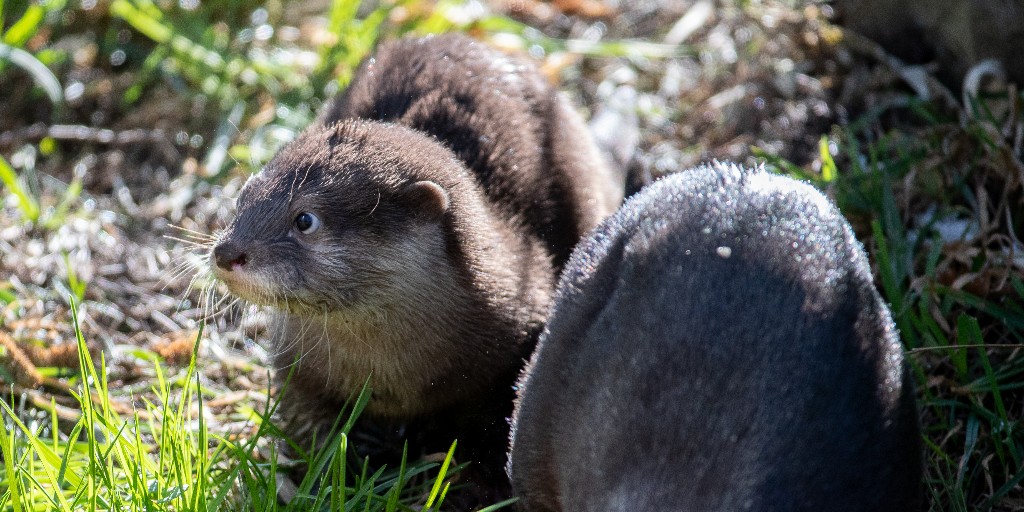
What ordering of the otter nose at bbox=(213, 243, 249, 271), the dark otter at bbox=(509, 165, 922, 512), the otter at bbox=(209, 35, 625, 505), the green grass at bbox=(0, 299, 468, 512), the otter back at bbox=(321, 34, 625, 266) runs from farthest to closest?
A: the otter back at bbox=(321, 34, 625, 266) < the otter at bbox=(209, 35, 625, 505) < the otter nose at bbox=(213, 243, 249, 271) < the green grass at bbox=(0, 299, 468, 512) < the dark otter at bbox=(509, 165, 922, 512)

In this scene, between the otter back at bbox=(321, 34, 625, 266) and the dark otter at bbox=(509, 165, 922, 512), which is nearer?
the dark otter at bbox=(509, 165, 922, 512)

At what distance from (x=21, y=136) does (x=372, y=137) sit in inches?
98.7

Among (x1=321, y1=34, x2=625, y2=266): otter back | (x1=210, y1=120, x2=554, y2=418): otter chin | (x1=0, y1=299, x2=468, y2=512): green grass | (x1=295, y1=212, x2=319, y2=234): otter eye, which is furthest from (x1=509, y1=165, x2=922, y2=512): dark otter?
(x1=321, y1=34, x2=625, y2=266): otter back

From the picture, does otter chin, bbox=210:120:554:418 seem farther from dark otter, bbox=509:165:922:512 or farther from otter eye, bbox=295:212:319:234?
dark otter, bbox=509:165:922:512

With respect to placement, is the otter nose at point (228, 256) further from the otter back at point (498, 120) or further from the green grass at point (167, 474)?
the otter back at point (498, 120)

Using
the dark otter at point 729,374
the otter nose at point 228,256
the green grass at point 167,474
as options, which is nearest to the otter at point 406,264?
the otter nose at point 228,256

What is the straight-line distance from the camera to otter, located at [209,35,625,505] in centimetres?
337

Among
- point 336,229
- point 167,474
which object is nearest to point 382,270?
point 336,229

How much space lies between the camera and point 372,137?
11.6 ft

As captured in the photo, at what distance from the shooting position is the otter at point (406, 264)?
337 cm

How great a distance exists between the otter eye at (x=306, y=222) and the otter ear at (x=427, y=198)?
265 mm

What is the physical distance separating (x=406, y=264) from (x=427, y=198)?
204 millimetres

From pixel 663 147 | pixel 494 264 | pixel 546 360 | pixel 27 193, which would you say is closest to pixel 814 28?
pixel 663 147

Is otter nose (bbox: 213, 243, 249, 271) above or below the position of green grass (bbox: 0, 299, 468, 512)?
above
